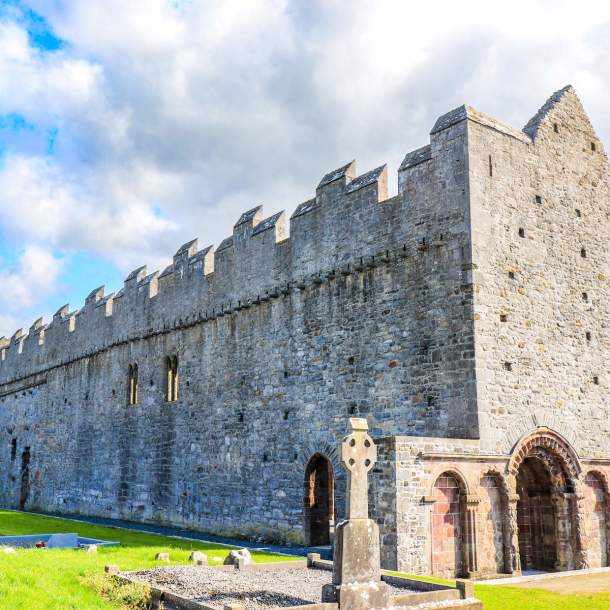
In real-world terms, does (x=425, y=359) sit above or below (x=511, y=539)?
above

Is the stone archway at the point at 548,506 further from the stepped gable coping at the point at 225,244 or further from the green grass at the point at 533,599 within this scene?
the stepped gable coping at the point at 225,244

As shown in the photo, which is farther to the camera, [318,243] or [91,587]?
[318,243]

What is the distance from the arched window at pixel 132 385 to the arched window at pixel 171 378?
7.27 ft

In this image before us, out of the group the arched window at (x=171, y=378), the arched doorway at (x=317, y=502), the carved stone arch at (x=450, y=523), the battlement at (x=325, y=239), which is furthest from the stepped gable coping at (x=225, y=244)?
the carved stone arch at (x=450, y=523)

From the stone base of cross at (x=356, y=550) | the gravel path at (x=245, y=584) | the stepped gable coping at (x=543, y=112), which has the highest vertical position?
the stepped gable coping at (x=543, y=112)

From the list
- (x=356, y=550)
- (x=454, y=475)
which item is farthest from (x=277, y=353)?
(x=356, y=550)

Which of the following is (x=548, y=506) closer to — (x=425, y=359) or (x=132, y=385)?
(x=425, y=359)

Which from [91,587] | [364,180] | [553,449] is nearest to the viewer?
[91,587]

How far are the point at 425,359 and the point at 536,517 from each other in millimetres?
4292

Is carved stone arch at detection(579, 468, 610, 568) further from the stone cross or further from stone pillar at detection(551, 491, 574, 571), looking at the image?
the stone cross

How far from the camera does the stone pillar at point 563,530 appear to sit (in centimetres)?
1531

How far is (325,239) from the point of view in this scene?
18406 millimetres

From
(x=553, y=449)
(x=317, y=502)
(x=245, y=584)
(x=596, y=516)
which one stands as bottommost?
(x=245, y=584)

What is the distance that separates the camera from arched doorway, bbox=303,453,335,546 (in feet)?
57.2
